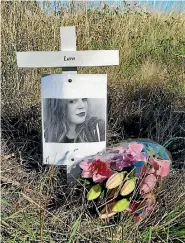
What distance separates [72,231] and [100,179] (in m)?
0.21

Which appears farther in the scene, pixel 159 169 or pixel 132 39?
pixel 132 39

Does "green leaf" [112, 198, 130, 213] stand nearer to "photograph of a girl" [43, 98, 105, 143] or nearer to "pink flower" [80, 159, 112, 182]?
"pink flower" [80, 159, 112, 182]

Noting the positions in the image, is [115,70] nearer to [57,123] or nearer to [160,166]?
[57,123]

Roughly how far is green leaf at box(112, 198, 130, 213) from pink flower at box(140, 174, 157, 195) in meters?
0.07

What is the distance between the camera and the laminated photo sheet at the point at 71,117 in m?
2.04

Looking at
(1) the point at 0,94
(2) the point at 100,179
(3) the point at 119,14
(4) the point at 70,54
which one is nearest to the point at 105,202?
(2) the point at 100,179

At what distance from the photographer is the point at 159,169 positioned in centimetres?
180

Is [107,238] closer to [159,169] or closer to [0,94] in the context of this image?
[159,169]

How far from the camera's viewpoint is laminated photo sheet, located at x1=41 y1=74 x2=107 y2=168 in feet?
6.69

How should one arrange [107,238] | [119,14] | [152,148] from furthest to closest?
[119,14], [152,148], [107,238]

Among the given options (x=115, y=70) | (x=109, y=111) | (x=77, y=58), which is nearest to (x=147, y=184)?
(x=77, y=58)

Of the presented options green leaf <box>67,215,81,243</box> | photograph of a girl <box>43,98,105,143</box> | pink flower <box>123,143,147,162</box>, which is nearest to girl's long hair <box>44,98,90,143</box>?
photograph of a girl <box>43,98,105,143</box>

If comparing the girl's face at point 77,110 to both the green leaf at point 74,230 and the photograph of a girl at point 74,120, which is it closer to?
the photograph of a girl at point 74,120

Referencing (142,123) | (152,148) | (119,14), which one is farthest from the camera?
(119,14)
